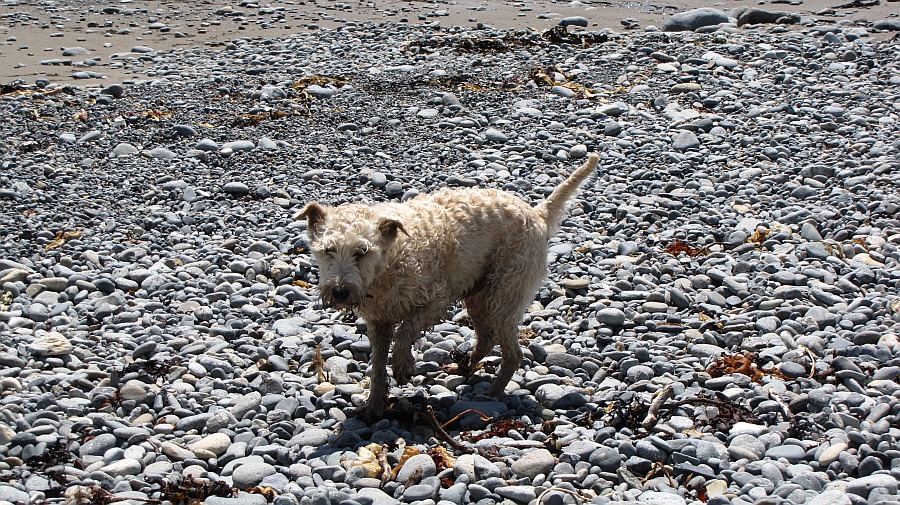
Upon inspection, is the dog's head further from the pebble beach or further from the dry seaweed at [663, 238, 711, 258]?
the dry seaweed at [663, 238, 711, 258]

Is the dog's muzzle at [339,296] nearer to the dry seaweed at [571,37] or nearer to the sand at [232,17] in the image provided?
the sand at [232,17]

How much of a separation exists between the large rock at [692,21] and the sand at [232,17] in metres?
0.72

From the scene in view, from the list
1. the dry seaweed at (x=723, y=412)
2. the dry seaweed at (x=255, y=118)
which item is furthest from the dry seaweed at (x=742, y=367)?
the dry seaweed at (x=255, y=118)

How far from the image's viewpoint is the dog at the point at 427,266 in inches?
233

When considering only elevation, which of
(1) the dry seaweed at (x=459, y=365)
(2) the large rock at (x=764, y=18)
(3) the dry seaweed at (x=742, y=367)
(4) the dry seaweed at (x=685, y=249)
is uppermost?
(2) the large rock at (x=764, y=18)

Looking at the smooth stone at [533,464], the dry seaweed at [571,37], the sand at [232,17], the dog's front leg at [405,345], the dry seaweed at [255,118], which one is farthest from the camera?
the sand at [232,17]

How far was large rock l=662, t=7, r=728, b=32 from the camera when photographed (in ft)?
62.8

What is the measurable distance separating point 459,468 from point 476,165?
6623 mm

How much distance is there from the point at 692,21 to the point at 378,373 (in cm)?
1497

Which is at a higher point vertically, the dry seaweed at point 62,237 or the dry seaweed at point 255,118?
the dry seaweed at point 255,118

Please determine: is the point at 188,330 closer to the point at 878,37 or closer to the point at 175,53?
the point at 175,53

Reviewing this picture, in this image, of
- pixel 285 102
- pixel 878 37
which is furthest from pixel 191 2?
pixel 878 37

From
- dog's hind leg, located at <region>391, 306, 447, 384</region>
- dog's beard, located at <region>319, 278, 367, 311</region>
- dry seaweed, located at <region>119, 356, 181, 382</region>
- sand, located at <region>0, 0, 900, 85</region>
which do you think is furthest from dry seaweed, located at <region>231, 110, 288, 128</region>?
dog's beard, located at <region>319, 278, 367, 311</region>

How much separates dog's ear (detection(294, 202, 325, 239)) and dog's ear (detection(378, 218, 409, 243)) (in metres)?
0.42
